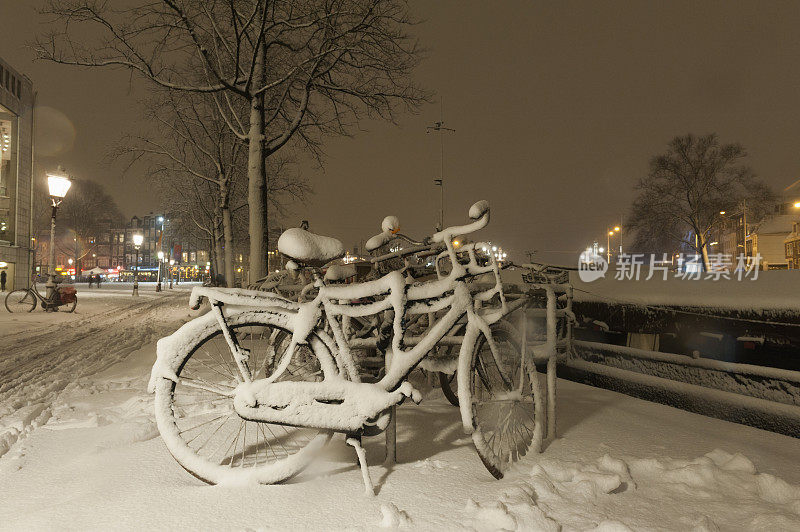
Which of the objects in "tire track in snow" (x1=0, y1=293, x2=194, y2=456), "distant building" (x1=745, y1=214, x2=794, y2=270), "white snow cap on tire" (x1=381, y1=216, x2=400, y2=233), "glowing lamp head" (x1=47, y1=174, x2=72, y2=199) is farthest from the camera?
"distant building" (x1=745, y1=214, x2=794, y2=270)

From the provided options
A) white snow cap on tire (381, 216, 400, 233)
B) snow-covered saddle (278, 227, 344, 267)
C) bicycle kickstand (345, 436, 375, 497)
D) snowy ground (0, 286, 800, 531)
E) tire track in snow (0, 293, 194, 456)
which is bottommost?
tire track in snow (0, 293, 194, 456)

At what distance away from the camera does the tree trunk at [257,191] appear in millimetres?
8586

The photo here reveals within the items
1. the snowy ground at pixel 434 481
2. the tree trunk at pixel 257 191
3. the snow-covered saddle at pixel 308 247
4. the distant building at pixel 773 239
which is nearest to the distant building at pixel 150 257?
the tree trunk at pixel 257 191

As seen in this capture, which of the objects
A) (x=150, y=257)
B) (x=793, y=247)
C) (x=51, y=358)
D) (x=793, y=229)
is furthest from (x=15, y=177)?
(x=150, y=257)

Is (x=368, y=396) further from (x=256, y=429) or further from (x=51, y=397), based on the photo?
(x=51, y=397)

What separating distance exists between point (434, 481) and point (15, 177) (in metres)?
34.5

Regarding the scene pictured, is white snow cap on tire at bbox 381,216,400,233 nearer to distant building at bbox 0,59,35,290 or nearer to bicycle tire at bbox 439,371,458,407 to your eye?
bicycle tire at bbox 439,371,458,407

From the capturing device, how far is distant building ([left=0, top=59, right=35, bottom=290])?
2641 centimetres

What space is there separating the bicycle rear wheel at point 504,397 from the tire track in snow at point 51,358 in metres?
3.26

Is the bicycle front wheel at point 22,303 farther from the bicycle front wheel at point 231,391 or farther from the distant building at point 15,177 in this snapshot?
the bicycle front wheel at point 231,391

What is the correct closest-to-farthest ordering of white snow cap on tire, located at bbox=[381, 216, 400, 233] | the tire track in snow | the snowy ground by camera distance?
1. the snowy ground
2. white snow cap on tire, located at bbox=[381, 216, 400, 233]
3. the tire track in snow

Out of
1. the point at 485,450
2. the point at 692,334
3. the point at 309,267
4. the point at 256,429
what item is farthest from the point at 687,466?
the point at 256,429

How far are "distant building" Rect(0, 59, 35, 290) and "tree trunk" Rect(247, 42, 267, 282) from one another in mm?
25540

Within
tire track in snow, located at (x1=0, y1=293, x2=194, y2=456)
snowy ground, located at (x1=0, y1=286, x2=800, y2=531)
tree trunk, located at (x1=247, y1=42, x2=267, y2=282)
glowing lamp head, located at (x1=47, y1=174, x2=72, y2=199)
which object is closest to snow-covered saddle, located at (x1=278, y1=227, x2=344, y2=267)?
snowy ground, located at (x1=0, y1=286, x2=800, y2=531)
